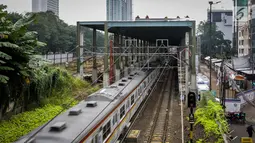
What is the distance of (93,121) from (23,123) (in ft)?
21.6

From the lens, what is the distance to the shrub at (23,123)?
47.1 feet

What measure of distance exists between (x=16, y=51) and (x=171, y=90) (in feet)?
87.4

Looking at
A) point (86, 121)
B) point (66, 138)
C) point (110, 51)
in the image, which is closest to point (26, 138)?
point (66, 138)

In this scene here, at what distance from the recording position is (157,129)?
1859cm

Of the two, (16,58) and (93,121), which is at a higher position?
(16,58)

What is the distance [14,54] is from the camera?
9.41 metres

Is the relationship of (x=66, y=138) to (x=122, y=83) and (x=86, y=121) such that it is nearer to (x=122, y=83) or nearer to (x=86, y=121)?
(x=86, y=121)

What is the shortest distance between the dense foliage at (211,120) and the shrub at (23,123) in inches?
352

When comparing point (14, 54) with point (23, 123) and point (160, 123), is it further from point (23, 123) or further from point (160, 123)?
point (160, 123)

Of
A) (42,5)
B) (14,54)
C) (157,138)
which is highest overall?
(42,5)

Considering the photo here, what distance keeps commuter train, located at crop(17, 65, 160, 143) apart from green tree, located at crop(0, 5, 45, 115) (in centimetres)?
177

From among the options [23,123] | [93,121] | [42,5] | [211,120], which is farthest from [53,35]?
[42,5]

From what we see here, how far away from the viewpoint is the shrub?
14.4 m

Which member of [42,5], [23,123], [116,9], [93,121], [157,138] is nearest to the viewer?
[93,121]
